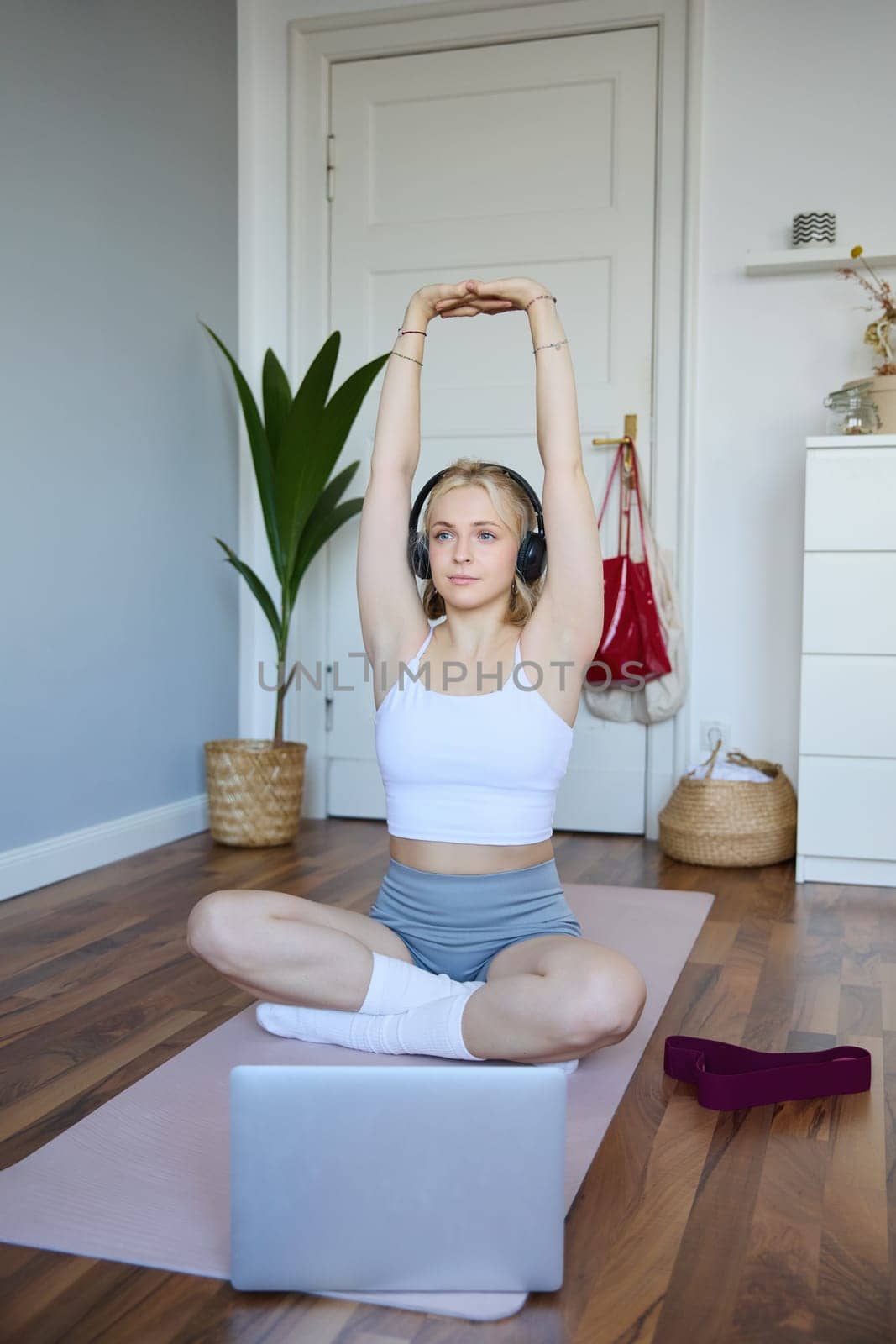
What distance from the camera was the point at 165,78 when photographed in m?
3.18

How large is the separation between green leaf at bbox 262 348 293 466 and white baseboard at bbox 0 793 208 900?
3.28 feet

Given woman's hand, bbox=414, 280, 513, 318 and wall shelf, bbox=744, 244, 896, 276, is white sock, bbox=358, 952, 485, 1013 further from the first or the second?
wall shelf, bbox=744, 244, 896, 276

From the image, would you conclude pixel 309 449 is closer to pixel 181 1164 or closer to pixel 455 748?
pixel 455 748

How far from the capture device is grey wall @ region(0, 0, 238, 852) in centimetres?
264

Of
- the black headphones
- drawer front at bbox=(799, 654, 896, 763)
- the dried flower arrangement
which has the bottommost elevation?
drawer front at bbox=(799, 654, 896, 763)

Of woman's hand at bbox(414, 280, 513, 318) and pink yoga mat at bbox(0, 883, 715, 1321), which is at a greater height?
woman's hand at bbox(414, 280, 513, 318)

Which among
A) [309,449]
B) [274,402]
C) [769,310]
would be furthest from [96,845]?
[769,310]

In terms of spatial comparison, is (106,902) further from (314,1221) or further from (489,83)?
(489,83)

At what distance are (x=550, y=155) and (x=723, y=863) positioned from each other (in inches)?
80.6

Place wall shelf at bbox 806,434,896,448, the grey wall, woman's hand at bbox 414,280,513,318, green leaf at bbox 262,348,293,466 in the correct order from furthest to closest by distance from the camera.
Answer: green leaf at bbox 262,348,293,466 < wall shelf at bbox 806,434,896,448 < the grey wall < woman's hand at bbox 414,280,513,318

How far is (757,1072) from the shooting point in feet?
5.02

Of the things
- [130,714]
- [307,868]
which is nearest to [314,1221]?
[307,868]

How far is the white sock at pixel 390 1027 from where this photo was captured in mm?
1536

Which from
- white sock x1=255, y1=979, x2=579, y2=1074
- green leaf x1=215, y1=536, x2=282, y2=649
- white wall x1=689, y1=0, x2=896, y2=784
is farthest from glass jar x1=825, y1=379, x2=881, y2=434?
white sock x1=255, y1=979, x2=579, y2=1074
